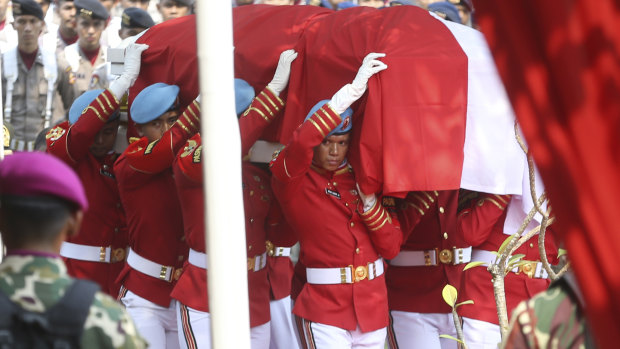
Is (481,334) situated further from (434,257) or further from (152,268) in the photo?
(152,268)

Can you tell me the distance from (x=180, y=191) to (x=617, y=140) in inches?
143

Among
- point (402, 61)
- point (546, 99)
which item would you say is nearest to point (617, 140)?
point (546, 99)

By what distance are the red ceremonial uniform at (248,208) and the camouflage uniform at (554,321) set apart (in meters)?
2.93

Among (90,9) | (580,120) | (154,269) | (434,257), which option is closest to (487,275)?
(434,257)

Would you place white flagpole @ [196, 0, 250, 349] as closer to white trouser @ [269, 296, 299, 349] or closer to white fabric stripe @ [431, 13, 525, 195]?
white fabric stripe @ [431, 13, 525, 195]

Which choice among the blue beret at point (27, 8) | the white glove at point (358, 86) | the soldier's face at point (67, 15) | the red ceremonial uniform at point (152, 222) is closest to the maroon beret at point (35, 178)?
the white glove at point (358, 86)

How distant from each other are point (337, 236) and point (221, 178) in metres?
2.39

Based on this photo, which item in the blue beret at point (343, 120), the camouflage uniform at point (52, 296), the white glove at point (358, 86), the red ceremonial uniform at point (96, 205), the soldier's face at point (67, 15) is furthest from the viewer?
the soldier's face at point (67, 15)

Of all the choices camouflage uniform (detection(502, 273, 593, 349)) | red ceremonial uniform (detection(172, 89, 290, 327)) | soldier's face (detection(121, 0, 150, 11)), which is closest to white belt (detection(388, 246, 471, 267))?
red ceremonial uniform (detection(172, 89, 290, 327))

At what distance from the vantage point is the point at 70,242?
577cm

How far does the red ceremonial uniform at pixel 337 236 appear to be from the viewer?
491cm

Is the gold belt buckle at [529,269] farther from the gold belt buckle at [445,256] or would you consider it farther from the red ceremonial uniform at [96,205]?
the red ceremonial uniform at [96,205]

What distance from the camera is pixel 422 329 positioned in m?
5.68

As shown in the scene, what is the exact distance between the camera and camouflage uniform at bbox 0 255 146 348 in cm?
226
